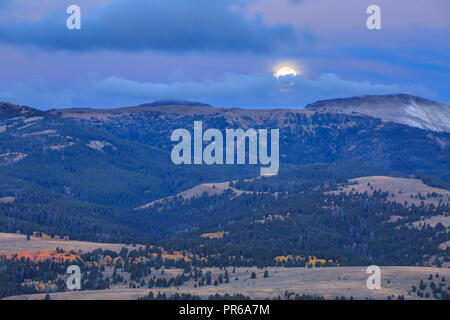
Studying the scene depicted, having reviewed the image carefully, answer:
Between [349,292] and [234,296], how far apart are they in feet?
81.0

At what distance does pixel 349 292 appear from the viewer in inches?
6836

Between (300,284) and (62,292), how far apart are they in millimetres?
53723
